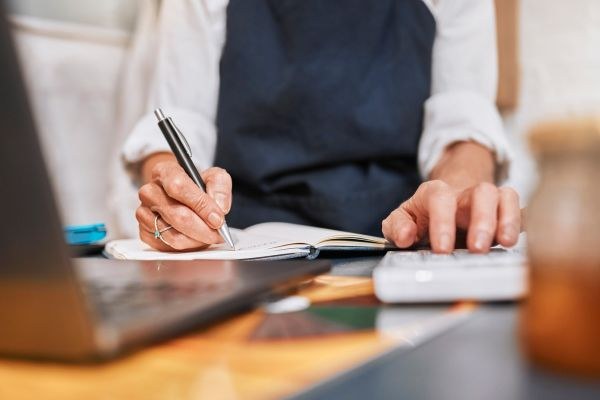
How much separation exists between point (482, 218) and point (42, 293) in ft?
1.11

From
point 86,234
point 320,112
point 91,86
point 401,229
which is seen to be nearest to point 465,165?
point 320,112

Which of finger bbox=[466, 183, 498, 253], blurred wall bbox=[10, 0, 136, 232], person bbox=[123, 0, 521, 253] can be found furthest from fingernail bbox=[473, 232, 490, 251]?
blurred wall bbox=[10, 0, 136, 232]

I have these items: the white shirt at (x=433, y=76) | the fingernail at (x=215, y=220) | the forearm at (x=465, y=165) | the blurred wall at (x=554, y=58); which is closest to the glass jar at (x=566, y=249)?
the fingernail at (x=215, y=220)

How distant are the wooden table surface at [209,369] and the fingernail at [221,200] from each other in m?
0.36

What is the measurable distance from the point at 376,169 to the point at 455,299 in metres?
0.63

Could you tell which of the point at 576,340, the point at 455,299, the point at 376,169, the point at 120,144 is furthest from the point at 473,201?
the point at 120,144

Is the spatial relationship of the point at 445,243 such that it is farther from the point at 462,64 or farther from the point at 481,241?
the point at 462,64

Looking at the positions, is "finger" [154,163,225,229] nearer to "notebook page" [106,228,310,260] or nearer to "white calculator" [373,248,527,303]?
"notebook page" [106,228,310,260]

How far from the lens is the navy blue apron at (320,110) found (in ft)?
3.24

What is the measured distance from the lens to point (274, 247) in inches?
23.9

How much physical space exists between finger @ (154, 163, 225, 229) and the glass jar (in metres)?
0.44

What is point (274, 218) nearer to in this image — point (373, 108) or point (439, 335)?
point (373, 108)

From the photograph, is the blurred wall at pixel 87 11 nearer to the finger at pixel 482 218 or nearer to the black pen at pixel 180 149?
the black pen at pixel 180 149

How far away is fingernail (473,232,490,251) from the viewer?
0.50m
